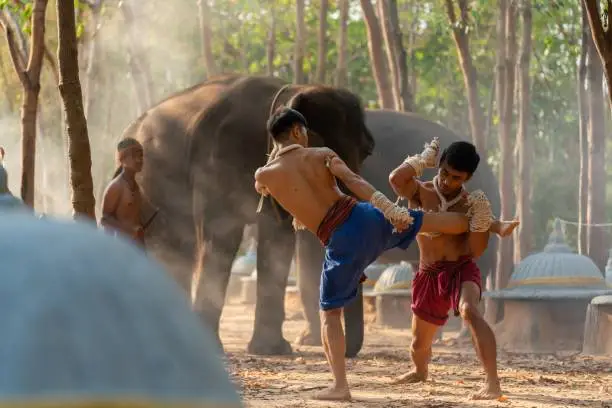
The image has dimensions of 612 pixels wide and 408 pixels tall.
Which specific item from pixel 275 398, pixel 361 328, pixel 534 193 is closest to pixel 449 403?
pixel 275 398

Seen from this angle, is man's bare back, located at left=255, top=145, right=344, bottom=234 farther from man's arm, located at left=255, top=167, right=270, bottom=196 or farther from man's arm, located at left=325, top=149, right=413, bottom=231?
man's arm, located at left=325, top=149, right=413, bottom=231

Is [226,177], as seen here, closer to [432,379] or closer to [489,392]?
[432,379]

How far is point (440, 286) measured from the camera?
7.71 metres

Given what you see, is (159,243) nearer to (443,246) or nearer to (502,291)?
(502,291)

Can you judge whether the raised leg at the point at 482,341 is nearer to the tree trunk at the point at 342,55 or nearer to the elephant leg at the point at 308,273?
the elephant leg at the point at 308,273

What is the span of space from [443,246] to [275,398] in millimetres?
1281

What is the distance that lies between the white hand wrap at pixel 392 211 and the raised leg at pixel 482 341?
0.86m

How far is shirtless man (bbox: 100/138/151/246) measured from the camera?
1000cm

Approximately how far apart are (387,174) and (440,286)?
7.21 m

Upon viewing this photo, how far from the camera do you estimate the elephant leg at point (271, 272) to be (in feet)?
39.3

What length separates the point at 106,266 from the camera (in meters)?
0.99

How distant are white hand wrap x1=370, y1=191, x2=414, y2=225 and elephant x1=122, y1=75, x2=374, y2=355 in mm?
4463

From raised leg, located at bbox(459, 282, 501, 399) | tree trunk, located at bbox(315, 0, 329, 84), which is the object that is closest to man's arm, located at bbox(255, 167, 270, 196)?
raised leg, located at bbox(459, 282, 501, 399)

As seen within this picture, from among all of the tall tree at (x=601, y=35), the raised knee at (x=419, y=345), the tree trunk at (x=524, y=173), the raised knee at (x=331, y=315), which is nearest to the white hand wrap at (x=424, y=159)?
the raised knee at (x=331, y=315)
